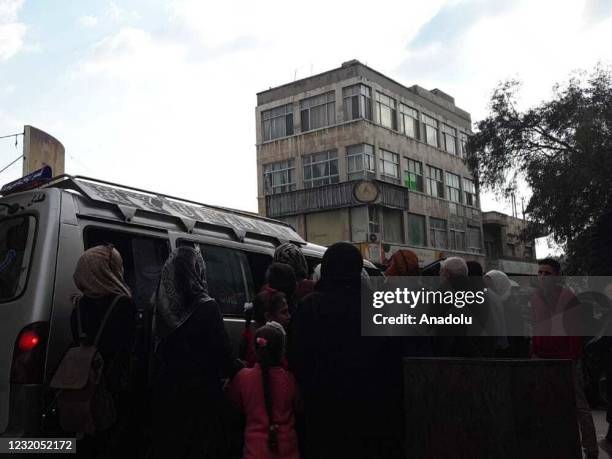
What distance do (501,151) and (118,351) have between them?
18.0m

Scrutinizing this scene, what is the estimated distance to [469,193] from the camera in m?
37.2

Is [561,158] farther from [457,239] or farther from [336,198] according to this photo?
[457,239]

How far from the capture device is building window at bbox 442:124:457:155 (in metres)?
35.6

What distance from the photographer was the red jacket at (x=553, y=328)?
4.64 m

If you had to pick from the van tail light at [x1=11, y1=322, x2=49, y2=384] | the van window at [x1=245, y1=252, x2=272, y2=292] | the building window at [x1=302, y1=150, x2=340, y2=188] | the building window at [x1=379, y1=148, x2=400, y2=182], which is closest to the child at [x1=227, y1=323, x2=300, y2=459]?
the van tail light at [x1=11, y1=322, x2=49, y2=384]

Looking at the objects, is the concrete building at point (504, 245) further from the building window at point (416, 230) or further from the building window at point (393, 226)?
the building window at point (393, 226)

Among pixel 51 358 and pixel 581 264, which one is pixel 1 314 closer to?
pixel 51 358

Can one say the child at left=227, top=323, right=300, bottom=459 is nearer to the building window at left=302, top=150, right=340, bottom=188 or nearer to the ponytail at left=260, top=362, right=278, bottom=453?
the ponytail at left=260, top=362, right=278, bottom=453

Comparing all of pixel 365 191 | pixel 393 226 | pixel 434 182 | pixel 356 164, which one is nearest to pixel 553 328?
pixel 365 191

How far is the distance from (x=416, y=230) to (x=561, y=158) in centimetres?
1454

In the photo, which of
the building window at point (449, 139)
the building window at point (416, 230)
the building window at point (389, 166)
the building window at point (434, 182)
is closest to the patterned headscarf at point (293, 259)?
the building window at point (389, 166)

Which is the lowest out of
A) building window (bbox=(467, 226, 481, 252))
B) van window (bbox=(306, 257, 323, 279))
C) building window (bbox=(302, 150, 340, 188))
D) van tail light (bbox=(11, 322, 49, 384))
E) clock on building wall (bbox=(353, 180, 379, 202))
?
van tail light (bbox=(11, 322, 49, 384))

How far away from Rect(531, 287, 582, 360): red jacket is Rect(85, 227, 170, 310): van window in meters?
3.06

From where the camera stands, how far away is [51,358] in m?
3.43
